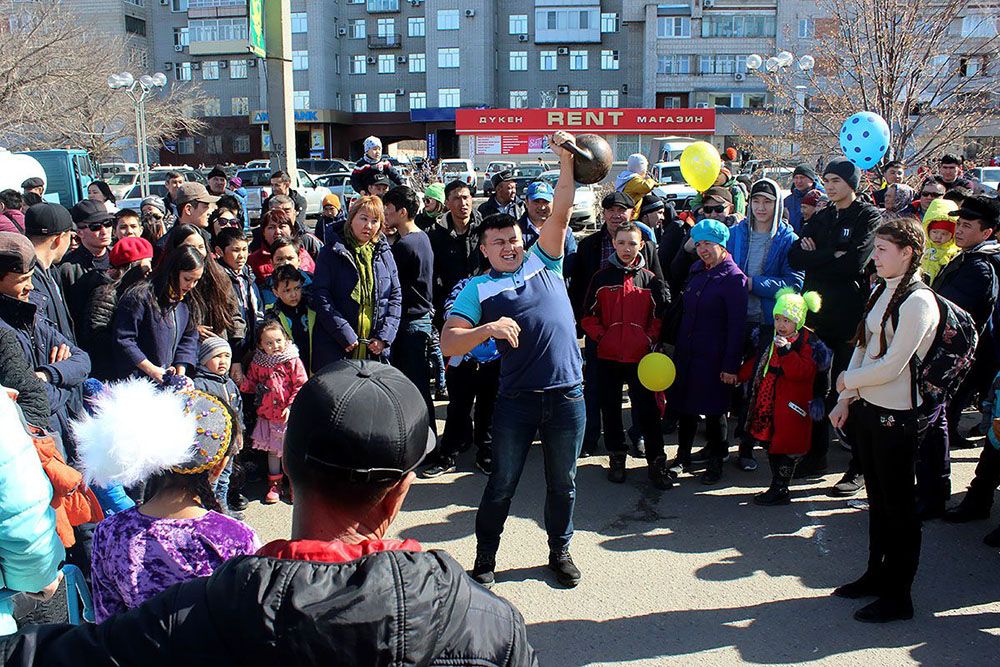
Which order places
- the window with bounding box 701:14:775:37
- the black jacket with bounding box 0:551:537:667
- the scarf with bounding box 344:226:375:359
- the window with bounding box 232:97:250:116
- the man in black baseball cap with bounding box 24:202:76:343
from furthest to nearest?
1. the window with bounding box 232:97:250:116
2. the window with bounding box 701:14:775:37
3. the scarf with bounding box 344:226:375:359
4. the man in black baseball cap with bounding box 24:202:76:343
5. the black jacket with bounding box 0:551:537:667

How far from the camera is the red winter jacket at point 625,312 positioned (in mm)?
5602

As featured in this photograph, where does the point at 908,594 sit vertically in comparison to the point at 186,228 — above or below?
below

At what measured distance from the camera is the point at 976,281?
17.0ft

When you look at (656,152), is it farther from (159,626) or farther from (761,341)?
(159,626)

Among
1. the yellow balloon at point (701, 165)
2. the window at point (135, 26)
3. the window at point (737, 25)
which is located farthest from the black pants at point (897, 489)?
the window at point (135, 26)

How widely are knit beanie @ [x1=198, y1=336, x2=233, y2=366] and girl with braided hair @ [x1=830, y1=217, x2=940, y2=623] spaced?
3466mm

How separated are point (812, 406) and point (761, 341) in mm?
752


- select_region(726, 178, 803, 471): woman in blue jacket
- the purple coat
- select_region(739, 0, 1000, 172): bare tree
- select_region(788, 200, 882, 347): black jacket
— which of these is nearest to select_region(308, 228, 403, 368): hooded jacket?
the purple coat

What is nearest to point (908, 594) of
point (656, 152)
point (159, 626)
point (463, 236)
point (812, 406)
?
point (812, 406)

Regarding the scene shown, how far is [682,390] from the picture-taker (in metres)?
5.57

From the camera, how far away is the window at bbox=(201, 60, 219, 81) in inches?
2211

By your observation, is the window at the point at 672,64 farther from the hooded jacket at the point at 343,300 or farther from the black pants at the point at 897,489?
the black pants at the point at 897,489

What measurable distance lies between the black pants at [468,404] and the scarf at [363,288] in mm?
691

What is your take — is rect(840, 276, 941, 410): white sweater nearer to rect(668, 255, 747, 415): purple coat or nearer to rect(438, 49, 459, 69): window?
rect(668, 255, 747, 415): purple coat
